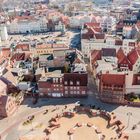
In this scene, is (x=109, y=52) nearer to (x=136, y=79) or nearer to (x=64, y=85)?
(x=136, y=79)

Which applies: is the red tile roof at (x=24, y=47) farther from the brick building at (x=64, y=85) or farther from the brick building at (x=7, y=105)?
the brick building at (x=7, y=105)

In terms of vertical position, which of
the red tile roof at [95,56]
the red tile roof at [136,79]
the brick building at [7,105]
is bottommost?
the brick building at [7,105]

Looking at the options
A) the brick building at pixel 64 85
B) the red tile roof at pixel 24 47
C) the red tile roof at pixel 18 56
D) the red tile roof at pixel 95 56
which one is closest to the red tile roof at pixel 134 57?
the red tile roof at pixel 95 56

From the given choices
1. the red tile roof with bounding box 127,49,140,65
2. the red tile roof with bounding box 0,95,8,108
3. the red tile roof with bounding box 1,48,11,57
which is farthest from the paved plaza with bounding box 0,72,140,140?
the red tile roof with bounding box 1,48,11,57

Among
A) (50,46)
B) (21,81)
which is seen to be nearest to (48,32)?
(50,46)

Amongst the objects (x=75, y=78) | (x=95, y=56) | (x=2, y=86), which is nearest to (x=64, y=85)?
(x=75, y=78)

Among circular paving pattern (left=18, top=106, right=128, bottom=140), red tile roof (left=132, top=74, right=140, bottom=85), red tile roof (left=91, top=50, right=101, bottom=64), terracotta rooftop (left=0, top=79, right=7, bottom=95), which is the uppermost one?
red tile roof (left=91, top=50, right=101, bottom=64)

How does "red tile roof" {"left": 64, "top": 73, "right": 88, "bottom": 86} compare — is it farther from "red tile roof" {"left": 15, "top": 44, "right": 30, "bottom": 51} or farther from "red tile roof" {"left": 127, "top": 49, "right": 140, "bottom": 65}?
"red tile roof" {"left": 15, "top": 44, "right": 30, "bottom": 51}

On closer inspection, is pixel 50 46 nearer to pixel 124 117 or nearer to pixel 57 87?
pixel 57 87

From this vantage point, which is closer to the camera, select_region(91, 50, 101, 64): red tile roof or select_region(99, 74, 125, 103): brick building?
select_region(99, 74, 125, 103): brick building
